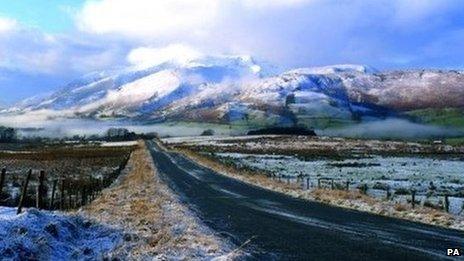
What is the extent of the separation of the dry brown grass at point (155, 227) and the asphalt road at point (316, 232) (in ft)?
3.42

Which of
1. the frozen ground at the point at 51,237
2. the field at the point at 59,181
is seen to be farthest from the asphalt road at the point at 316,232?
the field at the point at 59,181

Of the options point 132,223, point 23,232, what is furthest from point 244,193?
point 23,232

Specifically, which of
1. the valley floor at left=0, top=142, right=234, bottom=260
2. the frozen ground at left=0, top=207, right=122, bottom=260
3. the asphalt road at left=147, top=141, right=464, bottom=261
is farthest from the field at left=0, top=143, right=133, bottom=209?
the asphalt road at left=147, top=141, right=464, bottom=261

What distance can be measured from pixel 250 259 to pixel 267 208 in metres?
15.9

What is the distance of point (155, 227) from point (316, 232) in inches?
227

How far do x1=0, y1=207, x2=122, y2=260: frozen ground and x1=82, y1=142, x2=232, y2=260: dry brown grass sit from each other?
72 cm

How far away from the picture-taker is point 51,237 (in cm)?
1811

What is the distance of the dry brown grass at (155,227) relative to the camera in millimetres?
18250

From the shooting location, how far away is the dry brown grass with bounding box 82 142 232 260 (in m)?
18.2

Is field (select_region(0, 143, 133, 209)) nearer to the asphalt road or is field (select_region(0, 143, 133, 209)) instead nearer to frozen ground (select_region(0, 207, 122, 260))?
frozen ground (select_region(0, 207, 122, 260))

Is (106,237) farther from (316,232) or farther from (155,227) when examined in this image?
(316,232)

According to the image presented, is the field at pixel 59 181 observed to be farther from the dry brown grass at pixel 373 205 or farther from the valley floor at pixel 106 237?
the dry brown grass at pixel 373 205

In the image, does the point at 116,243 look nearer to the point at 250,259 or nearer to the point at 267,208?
the point at 250,259

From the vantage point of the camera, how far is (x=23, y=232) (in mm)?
17547
